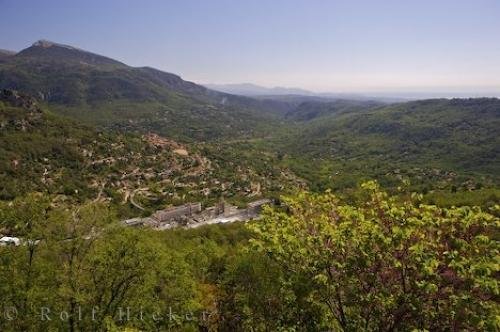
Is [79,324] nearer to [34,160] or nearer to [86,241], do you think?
[86,241]

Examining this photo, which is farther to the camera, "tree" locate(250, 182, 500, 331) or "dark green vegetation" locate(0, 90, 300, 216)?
"dark green vegetation" locate(0, 90, 300, 216)

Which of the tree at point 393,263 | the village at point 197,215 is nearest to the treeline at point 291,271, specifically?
the tree at point 393,263

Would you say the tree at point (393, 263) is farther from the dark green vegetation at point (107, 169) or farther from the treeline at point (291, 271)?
the dark green vegetation at point (107, 169)

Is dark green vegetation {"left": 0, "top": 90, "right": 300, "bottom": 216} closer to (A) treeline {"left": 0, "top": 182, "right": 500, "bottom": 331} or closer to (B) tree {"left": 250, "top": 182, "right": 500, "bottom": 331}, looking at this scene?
(A) treeline {"left": 0, "top": 182, "right": 500, "bottom": 331}

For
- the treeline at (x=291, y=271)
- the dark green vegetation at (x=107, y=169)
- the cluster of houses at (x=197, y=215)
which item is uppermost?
the treeline at (x=291, y=271)

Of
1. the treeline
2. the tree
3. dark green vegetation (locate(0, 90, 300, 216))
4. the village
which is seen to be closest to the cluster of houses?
the village

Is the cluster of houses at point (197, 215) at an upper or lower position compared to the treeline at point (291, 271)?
lower
